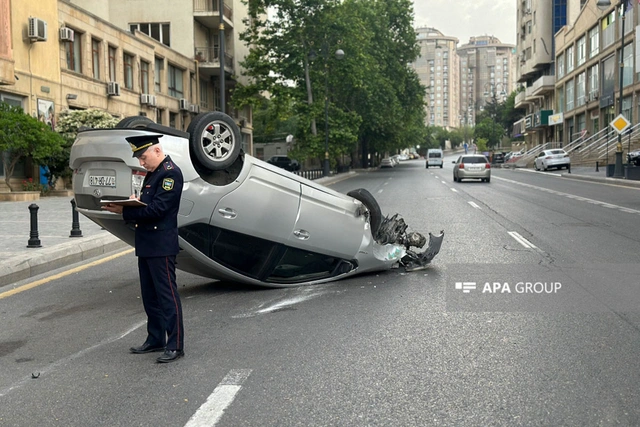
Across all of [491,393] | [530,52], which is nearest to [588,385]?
[491,393]

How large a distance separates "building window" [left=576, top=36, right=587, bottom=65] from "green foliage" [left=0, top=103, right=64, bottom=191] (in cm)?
5531

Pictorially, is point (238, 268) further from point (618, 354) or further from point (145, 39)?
point (145, 39)

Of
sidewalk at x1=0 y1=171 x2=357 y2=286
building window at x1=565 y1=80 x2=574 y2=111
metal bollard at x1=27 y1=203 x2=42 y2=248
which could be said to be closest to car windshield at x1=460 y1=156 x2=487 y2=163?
sidewalk at x1=0 y1=171 x2=357 y2=286

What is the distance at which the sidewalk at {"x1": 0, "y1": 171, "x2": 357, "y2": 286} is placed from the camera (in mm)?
8992

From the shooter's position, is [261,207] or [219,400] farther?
[261,207]

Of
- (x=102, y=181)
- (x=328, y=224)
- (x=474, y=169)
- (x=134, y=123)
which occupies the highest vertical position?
(x=134, y=123)

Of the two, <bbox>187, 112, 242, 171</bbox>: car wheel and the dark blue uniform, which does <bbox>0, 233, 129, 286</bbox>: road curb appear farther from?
the dark blue uniform

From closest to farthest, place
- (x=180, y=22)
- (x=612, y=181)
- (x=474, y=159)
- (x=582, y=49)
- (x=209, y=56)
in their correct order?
(x=612, y=181)
(x=474, y=159)
(x=180, y=22)
(x=209, y=56)
(x=582, y=49)

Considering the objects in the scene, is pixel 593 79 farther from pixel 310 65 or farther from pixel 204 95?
pixel 204 95

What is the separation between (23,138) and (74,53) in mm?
9691

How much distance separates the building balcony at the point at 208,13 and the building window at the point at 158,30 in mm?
2137

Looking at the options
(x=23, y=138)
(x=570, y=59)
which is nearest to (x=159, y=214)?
(x=23, y=138)

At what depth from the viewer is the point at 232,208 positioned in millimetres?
6773

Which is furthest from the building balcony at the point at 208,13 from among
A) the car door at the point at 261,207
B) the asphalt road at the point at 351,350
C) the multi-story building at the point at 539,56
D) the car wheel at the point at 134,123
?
the multi-story building at the point at 539,56
